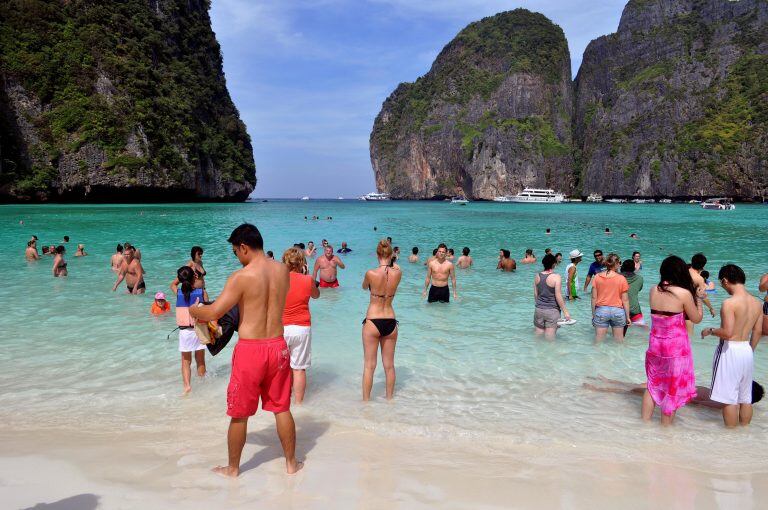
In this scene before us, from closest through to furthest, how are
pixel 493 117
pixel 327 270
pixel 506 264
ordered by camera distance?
1. pixel 327 270
2. pixel 506 264
3. pixel 493 117

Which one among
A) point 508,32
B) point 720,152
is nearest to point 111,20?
point 720,152

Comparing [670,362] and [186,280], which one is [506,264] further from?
[186,280]

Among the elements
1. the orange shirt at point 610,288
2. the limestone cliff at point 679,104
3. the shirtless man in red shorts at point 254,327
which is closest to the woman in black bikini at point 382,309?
the shirtless man in red shorts at point 254,327

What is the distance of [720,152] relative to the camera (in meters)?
103

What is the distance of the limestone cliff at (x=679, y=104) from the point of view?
338 ft

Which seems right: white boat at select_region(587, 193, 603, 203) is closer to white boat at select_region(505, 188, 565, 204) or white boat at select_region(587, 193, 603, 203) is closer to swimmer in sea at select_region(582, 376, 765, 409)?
white boat at select_region(505, 188, 565, 204)

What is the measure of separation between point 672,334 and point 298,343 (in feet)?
12.6

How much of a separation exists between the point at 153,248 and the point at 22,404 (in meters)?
18.5

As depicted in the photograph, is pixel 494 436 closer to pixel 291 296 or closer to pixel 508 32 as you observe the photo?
pixel 291 296

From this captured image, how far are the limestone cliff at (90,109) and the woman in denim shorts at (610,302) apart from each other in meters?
66.2

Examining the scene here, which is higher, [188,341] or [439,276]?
[439,276]

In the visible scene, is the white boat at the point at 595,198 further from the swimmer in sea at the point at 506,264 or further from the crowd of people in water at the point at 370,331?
the crowd of people in water at the point at 370,331

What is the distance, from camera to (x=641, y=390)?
5879mm

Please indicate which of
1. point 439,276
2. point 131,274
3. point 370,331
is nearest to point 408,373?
point 370,331
